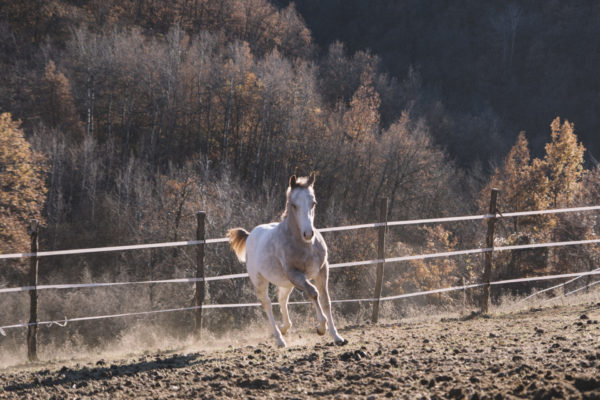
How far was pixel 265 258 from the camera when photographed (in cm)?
671

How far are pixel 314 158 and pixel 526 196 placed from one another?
1951cm

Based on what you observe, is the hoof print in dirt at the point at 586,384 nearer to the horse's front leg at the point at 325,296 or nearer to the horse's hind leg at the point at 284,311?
the horse's front leg at the point at 325,296

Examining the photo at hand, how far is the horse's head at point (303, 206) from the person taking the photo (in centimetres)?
592

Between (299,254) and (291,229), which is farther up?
(291,229)

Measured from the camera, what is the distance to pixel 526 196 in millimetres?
50688

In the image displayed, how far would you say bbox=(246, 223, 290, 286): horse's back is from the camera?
21.6ft

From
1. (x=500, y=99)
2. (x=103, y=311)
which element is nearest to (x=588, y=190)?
(x=103, y=311)

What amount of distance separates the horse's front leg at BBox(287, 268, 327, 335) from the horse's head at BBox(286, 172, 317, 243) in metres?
0.40

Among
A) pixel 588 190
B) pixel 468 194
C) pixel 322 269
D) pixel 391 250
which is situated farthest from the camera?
pixel 468 194

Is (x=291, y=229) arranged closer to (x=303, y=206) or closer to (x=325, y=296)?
(x=303, y=206)

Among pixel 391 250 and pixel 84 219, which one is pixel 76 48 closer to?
pixel 84 219

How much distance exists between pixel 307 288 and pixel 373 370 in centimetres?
135

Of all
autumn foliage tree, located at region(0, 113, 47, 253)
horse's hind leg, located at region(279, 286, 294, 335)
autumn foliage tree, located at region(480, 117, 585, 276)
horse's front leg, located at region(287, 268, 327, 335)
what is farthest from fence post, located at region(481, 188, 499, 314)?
autumn foliage tree, located at region(480, 117, 585, 276)

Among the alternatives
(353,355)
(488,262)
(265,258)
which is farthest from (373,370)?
(488,262)
